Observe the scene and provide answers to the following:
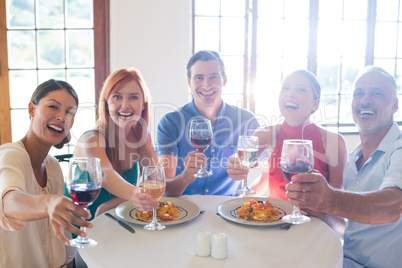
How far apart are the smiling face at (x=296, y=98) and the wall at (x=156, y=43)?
1.75 meters

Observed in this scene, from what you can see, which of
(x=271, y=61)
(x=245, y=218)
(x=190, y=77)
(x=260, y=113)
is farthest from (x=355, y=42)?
(x=245, y=218)

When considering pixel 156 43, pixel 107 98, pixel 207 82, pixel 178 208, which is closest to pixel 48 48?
pixel 156 43

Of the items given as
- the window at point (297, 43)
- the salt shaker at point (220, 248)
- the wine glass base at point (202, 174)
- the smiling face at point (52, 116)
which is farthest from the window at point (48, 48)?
the salt shaker at point (220, 248)

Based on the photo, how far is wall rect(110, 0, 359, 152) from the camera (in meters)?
3.40

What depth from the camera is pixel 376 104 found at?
1.57 metres

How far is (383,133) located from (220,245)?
1.01 metres

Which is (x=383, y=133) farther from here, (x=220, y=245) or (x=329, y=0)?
(x=329, y=0)

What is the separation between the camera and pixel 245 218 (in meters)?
1.33

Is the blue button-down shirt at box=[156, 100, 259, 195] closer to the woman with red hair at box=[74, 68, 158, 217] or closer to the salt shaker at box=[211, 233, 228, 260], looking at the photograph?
the woman with red hair at box=[74, 68, 158, 217]

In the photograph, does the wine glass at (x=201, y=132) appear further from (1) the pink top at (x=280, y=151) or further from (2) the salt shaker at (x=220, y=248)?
(2) the salt shaker at (x=220, y=248)

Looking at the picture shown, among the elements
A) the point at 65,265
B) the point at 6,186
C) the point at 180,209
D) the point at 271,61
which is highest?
the point at 271,61

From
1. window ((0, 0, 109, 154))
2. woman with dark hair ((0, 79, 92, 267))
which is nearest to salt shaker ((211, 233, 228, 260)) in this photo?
woman with dark hair ((0, 79, 92, 267))

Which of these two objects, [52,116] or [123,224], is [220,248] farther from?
[52,116]

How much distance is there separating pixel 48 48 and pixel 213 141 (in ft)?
7.39
